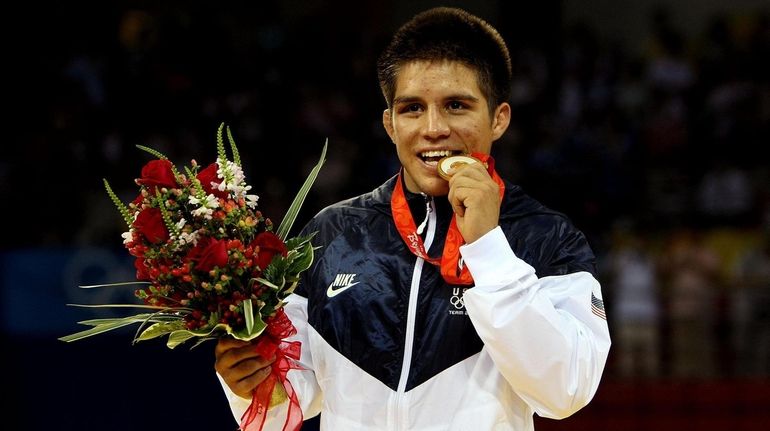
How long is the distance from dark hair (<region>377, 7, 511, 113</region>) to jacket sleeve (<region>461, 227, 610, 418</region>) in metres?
0.43

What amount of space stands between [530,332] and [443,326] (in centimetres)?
30

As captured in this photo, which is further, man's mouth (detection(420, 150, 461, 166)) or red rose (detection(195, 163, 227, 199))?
man's mouth (detection(420, 150, 461, 166))

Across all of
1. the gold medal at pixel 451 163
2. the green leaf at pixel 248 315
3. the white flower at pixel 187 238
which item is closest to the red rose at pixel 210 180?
the white flower at pixel 187 238

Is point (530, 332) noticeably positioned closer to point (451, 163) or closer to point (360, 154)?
point (451, 163)

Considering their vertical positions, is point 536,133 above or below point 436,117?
below

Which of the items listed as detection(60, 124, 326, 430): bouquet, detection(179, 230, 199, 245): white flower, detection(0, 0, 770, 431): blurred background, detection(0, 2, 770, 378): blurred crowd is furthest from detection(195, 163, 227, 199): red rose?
detection(0, 2, 770, 378): blurred crowd

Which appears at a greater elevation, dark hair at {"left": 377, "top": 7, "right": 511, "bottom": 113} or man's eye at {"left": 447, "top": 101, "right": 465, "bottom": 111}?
dark hair at {"left": 377, "top": 7, "right": 511, "bottom": 113}

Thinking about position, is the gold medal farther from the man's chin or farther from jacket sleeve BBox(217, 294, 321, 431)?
jacket sleeve BBox(217, 294, 321, 431)

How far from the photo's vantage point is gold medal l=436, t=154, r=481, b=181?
257cm

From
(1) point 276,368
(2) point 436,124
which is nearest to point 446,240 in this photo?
(2) point 436,124

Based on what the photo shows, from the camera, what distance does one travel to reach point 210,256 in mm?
2381

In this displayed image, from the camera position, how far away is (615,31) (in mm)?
10086

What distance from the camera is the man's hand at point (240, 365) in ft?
8.17

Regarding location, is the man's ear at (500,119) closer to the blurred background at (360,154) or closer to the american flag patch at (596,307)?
the american flag patch at (596,307)
